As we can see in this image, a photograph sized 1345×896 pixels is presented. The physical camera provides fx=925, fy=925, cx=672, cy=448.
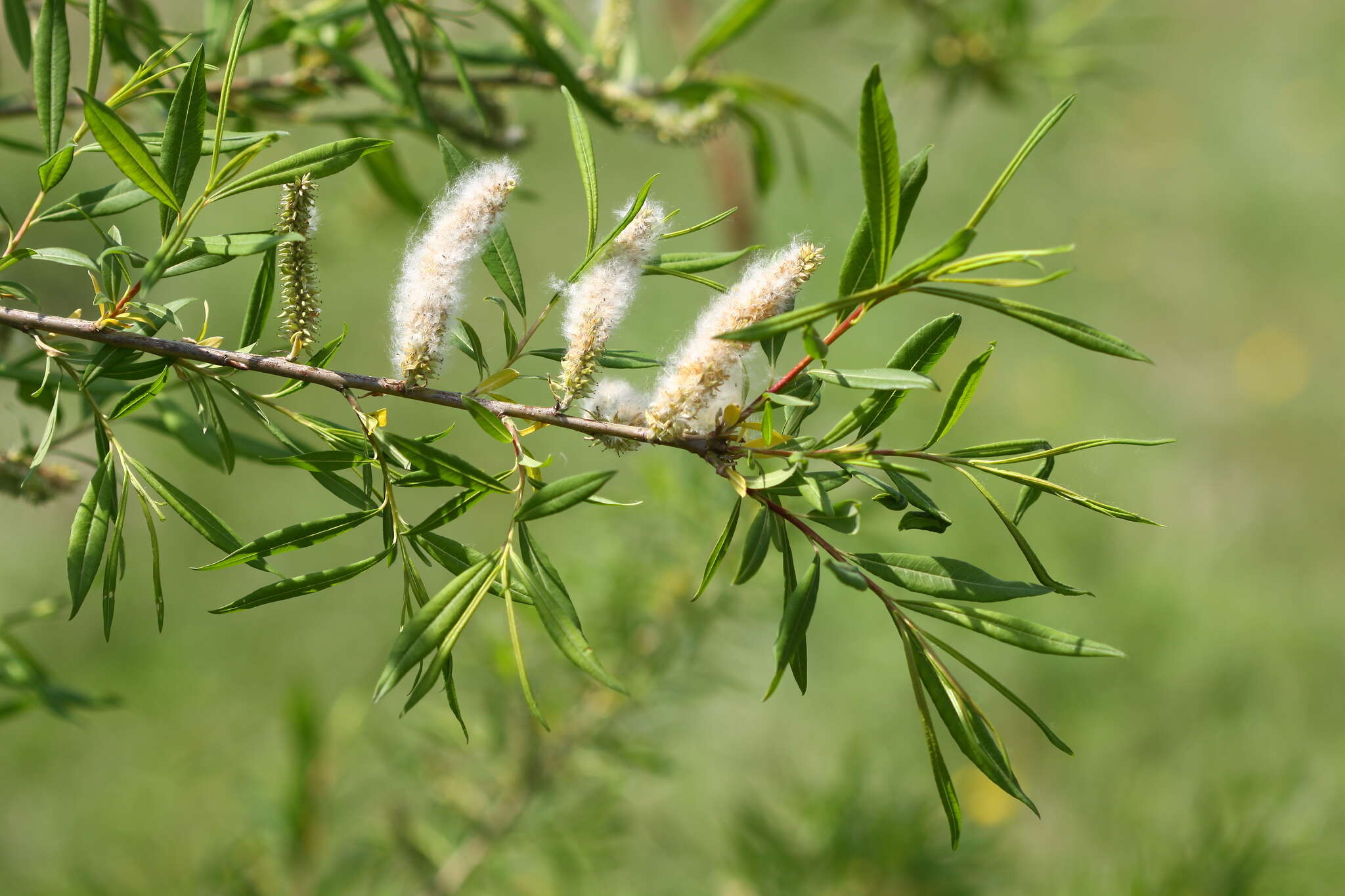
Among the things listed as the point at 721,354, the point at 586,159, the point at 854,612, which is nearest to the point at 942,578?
the point at 721,354

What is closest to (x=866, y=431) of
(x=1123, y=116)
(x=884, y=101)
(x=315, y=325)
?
(x=884, y=101)

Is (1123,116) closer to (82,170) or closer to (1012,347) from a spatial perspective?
(1012,347)

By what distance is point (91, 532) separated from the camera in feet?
1.52

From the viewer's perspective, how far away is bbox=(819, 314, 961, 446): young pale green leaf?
1.50ft

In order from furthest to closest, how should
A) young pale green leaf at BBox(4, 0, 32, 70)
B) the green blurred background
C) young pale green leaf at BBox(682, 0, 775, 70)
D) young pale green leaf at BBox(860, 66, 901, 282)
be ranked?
the green blurred background → young pale green leaf at BBox(682, 0, 775, 70) → young pale green leaf at BBox(4, 0, 32, 70) → young pale green leaf at BBox(860, 66, 901, 282)

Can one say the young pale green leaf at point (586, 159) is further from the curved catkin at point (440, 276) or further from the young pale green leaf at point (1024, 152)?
the young pale green leaf at point (1024, 152)

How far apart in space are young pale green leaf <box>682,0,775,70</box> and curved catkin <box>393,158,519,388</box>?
1.77ft

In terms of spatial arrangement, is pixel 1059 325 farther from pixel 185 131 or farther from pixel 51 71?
pixel 51 71

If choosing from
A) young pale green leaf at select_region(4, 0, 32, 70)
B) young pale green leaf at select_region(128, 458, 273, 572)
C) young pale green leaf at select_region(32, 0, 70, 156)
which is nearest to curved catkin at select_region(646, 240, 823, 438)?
young pale green leaf at select_region(128, 458, 273, 572)

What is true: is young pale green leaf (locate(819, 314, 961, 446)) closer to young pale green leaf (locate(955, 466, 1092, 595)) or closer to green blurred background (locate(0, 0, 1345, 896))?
young pale green leaf (locate(955, 466, 1092, 595))

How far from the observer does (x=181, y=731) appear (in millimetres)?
2039

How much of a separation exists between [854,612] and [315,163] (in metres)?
2.10

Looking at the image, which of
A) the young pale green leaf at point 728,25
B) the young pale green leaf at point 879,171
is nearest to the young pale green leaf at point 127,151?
the young pale green leaf at point 879,171

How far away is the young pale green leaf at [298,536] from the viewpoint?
440mm
